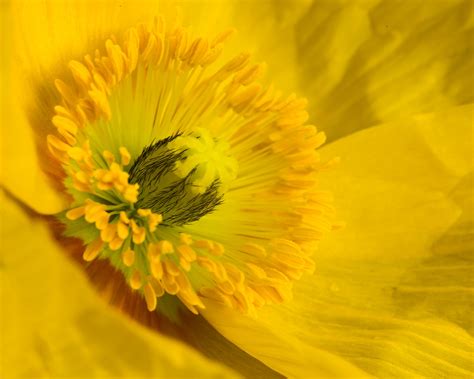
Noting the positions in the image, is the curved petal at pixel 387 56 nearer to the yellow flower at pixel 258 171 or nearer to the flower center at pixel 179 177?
the yellow flower at pixel 258 171

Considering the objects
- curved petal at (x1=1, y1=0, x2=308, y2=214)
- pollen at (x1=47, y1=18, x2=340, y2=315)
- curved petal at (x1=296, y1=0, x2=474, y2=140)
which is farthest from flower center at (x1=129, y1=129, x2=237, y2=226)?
curved petal at (x1=296, y1=0, x2=474, y2=140)

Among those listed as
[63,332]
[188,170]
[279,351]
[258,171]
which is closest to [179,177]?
[188,170]

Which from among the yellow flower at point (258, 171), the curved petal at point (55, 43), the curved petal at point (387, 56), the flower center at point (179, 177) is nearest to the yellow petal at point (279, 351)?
the yellow flower at point (258, 171)

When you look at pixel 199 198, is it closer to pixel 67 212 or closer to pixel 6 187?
pixel 67 212

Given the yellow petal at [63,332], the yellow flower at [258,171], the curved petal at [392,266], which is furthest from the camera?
the curved petal at [392,266]

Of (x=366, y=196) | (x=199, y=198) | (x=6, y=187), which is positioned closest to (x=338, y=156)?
(x=366, y=196)

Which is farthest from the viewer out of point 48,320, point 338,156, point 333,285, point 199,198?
point 338,156

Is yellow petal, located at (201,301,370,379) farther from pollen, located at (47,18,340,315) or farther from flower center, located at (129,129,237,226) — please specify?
flower center, located at (129,129,237,226)

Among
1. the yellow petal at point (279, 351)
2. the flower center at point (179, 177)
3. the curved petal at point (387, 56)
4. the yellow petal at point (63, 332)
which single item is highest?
the curved petal at point (387, 56)
